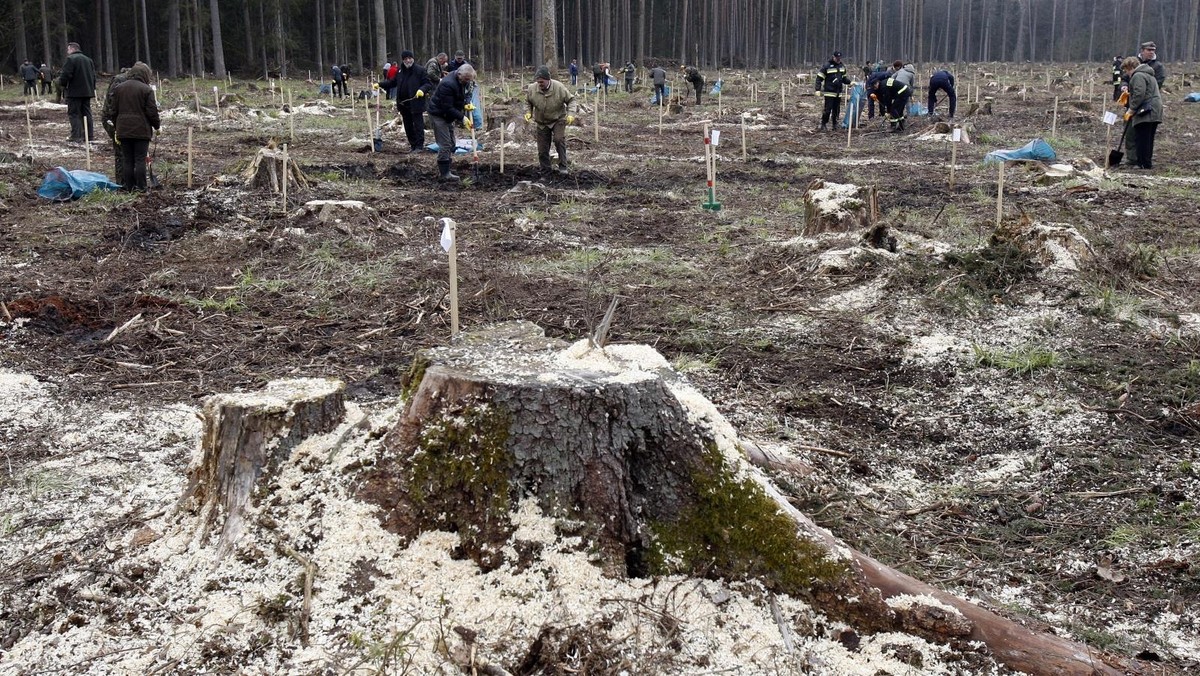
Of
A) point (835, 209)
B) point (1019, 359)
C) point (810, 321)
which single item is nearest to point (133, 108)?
point (835, 209)

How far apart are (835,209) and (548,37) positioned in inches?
781

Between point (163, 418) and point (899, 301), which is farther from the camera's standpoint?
point (899, 301)

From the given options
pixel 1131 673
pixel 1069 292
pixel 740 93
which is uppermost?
pixel 740 93

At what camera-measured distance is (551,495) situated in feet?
9.76

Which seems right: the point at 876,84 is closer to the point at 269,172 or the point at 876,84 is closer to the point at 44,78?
the point at 269,172

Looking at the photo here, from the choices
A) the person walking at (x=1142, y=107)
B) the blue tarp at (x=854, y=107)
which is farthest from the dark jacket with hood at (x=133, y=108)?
the blue tarp at (x=854, y=107)

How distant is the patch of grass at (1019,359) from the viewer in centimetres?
555

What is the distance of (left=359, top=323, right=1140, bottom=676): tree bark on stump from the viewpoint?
2955mm

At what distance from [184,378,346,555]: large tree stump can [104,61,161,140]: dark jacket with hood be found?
8565mm

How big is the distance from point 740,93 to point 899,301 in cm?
3133

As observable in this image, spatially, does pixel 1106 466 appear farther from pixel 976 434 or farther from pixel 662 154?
pixel 662 154

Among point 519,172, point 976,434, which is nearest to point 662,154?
point 519,172

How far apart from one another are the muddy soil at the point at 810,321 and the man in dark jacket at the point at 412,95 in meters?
3.04

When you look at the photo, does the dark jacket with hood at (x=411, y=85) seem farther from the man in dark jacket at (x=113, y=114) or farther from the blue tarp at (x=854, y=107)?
the blue tarp at (x=854, y=107)
